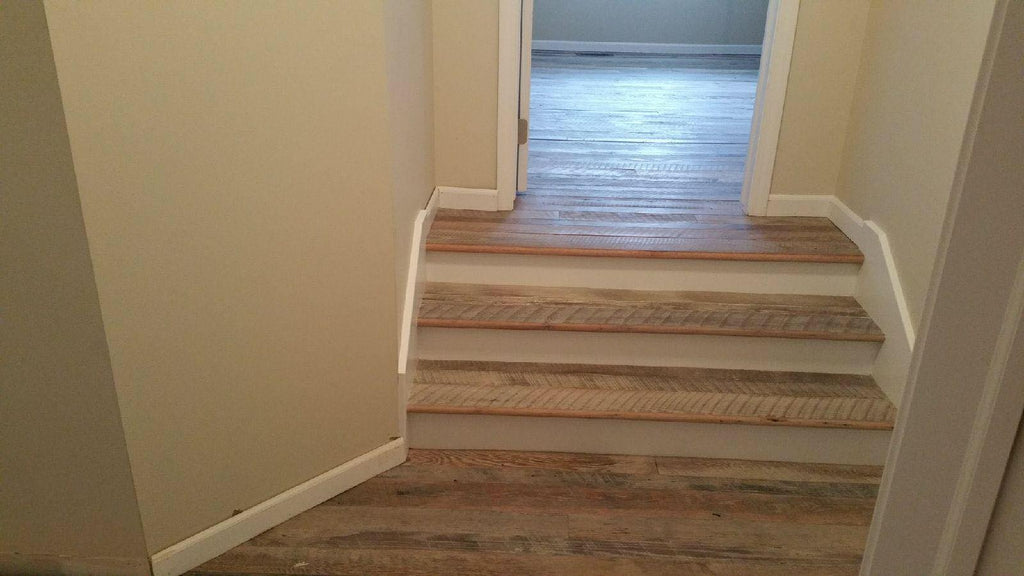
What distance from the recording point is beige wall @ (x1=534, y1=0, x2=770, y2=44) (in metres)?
7.07

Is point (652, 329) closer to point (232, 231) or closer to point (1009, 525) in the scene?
point (232, 231)

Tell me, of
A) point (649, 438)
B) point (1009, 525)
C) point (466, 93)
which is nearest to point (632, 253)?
point (649, 438)

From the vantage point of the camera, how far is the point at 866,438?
2268 mm

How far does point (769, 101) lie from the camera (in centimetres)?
281

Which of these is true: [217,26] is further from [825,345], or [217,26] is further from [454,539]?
[825,345]

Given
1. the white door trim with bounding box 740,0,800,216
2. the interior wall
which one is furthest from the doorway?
the interior wall

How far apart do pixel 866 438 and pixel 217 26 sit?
1994mm

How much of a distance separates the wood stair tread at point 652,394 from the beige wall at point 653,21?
534cm

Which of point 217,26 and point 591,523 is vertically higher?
point 217,26

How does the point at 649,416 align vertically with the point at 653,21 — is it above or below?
below

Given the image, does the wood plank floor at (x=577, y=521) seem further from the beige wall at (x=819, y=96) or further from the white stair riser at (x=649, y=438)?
the beige wall at (x=819, y=96)

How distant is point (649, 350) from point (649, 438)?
0.96ft

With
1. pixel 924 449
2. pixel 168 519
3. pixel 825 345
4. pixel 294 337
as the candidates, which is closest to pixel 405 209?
pixel 294 337

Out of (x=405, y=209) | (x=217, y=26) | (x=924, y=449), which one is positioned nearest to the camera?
(x=924, y=449)
